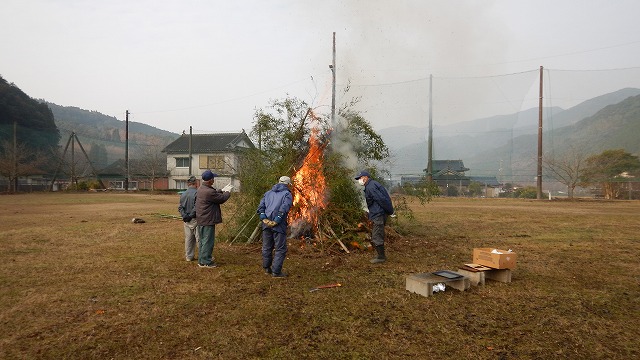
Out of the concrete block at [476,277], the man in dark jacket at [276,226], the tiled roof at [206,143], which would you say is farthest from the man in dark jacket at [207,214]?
the tiled roof at [206,143]

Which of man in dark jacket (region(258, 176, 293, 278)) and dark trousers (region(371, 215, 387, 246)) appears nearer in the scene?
man in dark jacket (region(258, 176, 293, 278))

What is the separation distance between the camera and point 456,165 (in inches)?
2475

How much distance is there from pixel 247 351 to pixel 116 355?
126 centimetres

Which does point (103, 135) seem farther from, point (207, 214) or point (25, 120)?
point (207, 214)

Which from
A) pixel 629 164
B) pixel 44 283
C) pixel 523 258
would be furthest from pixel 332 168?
pixel 629 164

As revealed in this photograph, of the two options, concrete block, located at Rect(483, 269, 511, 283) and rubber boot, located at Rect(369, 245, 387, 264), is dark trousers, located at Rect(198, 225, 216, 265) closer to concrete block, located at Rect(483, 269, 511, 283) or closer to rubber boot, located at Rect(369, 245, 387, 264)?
rubber boot, located at Rect(369, 245, 387, 264)

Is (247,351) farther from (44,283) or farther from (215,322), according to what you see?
(44,283)

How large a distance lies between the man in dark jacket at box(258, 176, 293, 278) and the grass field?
0.30m

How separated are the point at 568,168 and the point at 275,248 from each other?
130 ft

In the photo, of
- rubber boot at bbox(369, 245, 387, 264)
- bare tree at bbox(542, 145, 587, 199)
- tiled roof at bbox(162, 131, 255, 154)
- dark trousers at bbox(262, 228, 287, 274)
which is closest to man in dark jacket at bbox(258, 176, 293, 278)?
dark trousers at bbox(262, 228, 287, 274)

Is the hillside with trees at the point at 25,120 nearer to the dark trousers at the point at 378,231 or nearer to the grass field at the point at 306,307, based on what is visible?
the grass field at the point at 306,307

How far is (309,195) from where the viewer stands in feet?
30.7

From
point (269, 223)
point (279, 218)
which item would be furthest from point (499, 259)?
point (269, 223)

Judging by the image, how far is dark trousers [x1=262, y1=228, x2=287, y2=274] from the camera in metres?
6.68
